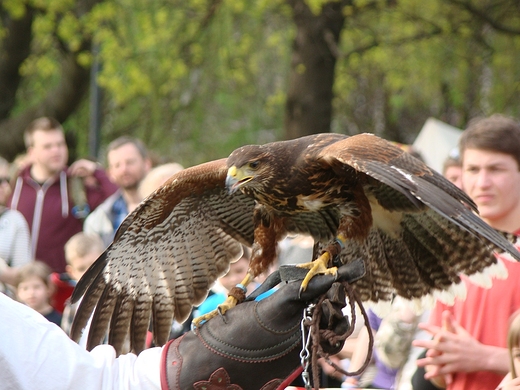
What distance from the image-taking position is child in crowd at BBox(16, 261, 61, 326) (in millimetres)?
6043

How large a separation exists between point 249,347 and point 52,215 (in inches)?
193

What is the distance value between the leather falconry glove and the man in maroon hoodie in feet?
15.2

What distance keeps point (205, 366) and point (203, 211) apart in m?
1.81

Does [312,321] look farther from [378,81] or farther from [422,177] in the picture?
[378,81]

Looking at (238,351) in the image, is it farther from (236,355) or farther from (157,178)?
(157,178)

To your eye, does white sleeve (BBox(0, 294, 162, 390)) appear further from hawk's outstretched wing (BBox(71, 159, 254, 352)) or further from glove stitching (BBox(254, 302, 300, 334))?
hawk's outstretched wing (BBox(71, 159, 254, 352))

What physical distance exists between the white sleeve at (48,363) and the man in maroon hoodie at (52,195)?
477 cm

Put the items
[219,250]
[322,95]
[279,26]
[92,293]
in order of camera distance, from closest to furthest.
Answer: [92,293], [219,250], [322,95], [279,26]

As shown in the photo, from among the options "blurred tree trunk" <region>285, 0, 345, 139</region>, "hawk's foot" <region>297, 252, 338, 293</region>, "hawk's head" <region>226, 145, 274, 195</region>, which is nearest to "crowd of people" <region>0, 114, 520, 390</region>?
"hawk's foot" <region>297, 252, 338, 293</region>

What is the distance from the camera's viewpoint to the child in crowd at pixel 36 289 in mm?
6043

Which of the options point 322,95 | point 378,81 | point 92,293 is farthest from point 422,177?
point 378,81

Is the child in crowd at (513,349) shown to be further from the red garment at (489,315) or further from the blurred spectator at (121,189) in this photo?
the blurred spectator at (121,189)

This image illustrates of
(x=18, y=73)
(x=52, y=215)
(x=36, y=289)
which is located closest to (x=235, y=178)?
(x=36, y=289)

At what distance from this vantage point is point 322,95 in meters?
11.4
